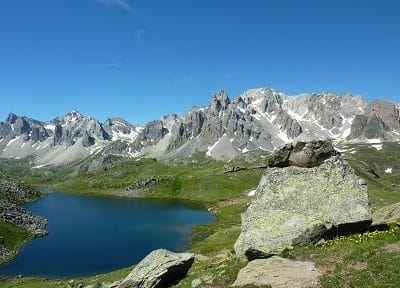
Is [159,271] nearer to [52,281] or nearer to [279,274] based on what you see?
[279,274]

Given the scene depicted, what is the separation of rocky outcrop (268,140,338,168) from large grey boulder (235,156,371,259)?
855mm

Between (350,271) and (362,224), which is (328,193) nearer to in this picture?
(362,224)

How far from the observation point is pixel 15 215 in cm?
12631

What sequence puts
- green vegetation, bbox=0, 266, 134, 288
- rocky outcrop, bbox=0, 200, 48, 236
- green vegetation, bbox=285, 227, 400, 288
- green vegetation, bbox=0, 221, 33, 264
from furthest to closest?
rocky outcrop, bbox=0, 200, 48, 236, green vegetation, bbox=0, 221, 33, 264, green vegetation, bbox=0, 266, 134, 288, green vegetation, bbox=285, 227, 400, 288

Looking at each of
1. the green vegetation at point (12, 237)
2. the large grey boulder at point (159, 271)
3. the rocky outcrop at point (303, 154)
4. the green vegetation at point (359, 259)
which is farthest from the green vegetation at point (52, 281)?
the green vegetation at point (359, 259)

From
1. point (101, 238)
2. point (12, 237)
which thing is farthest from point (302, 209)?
point (101, 238)

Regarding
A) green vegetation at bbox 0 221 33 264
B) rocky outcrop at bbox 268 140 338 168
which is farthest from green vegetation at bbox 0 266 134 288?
rocky outcrop at bbox 268 140 338 168

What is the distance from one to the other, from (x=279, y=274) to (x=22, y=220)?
114555 mm

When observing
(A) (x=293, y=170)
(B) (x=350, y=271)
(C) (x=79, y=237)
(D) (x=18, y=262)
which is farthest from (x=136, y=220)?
(B) (x=350, y=271)

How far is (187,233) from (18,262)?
46276 millimetres

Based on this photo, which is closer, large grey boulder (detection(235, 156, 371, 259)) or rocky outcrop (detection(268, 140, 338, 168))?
large grey boulder (detection(235, 156, 371, 259))

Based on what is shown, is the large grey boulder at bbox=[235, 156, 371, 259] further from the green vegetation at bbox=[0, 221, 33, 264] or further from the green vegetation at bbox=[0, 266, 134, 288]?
the green vegetation at bbox=[0, 221, 33, 264]

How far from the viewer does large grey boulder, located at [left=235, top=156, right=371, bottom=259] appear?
32.1m

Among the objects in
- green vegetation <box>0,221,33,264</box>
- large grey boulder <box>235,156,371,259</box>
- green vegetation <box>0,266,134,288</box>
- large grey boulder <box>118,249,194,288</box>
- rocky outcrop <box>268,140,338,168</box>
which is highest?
rocky outcrop <box>268,140,338,168</box>
